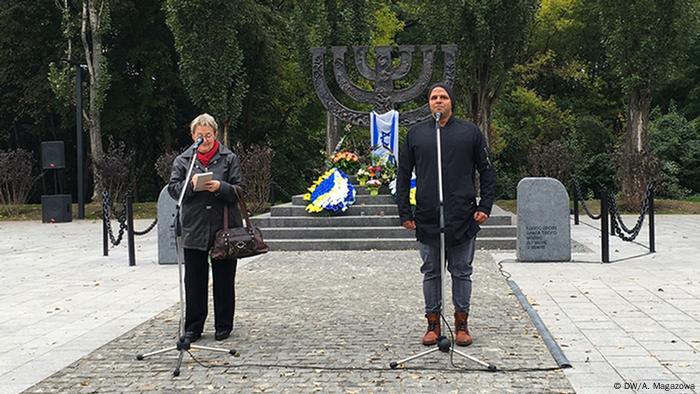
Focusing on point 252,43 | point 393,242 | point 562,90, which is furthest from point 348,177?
point 562,90

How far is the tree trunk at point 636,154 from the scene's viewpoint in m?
18.8

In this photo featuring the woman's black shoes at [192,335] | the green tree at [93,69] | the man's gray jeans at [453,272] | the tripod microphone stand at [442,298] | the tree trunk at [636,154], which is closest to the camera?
the tripod microphone stand at [442,298]

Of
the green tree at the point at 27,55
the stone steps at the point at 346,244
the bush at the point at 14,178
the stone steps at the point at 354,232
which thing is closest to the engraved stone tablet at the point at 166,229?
the stone steps at the point at 346,244

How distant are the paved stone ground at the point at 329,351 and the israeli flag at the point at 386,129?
7185 millimetres

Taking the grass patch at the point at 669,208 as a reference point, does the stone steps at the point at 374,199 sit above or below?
above

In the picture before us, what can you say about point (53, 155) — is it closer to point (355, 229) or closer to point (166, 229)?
point (166, 229)

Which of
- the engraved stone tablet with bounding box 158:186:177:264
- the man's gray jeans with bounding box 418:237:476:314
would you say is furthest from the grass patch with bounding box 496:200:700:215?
the man's gray jeans with bounding box 418:237:476:314

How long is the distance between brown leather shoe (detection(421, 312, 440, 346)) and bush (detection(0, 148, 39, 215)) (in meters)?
18.7

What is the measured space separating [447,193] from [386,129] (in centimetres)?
1018

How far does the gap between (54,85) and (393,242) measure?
15676 mm

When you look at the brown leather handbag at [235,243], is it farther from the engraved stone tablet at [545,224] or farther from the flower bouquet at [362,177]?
the flower bouquet at [362,177]

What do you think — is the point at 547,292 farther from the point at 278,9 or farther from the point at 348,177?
Answer: the point at 278,9

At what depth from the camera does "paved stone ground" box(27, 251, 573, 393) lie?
14.2 ft

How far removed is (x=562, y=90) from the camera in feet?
112
